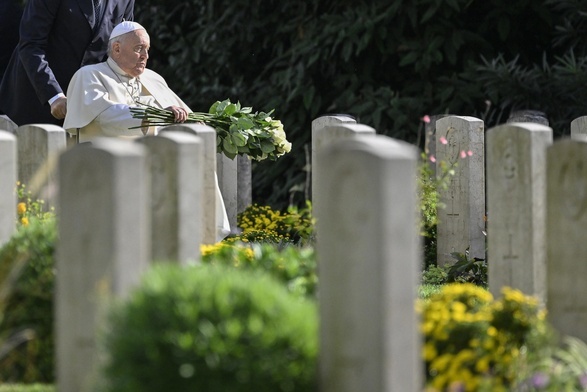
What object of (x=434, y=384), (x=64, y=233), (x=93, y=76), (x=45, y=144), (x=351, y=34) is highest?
(x=351, y=34)

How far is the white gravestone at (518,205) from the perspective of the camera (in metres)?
5.52

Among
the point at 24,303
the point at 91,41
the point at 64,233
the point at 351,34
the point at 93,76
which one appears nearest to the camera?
the point at 64,233

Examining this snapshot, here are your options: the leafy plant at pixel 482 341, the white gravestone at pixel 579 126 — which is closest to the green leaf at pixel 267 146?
the white gravestone at pixel 579 126

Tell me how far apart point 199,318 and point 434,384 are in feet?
3.43

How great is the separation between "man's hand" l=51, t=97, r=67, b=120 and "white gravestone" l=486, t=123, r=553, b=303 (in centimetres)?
412

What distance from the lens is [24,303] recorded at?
5.12 meters

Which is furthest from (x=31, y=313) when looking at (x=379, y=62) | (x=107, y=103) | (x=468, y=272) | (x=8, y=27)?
(x=379, y=62)

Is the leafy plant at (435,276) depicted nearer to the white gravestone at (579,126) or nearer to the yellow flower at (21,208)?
the white gravestone at (579,126)

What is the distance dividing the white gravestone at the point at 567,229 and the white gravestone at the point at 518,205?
0.54 meters

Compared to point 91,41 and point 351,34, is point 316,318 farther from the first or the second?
point 351,34

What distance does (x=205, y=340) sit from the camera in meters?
4.05

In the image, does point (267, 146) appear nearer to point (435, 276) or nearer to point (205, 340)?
point (435, 276)

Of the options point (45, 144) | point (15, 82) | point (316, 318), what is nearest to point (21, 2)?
point (15, 82)

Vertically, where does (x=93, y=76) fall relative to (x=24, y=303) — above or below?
above
